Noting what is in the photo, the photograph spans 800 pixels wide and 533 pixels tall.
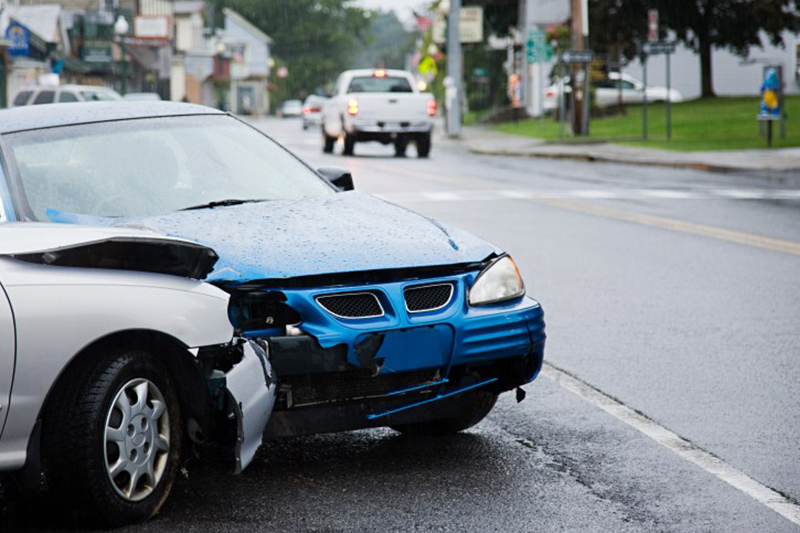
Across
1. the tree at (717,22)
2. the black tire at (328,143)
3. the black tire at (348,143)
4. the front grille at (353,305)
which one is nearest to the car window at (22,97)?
the black tire at (328,143)

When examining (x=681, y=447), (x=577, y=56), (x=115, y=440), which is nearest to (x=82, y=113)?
(x=115, y=440)

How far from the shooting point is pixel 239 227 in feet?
18.8

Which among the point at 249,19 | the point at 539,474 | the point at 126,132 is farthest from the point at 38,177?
the point at 249,19

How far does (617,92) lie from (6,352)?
50981 mm

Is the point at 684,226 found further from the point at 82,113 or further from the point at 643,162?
the point at 643,162

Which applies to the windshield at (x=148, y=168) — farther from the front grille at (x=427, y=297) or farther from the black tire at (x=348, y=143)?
the black tire at (x=348, y=143)

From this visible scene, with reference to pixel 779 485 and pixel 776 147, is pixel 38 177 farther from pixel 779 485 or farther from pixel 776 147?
pixel 776 147

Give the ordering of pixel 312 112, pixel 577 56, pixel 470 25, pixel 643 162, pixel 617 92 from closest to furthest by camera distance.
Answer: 1. pixel 643 162
2. pixel 577 56
3. pixel 470 25
4. pixel 617 92
5. pixel 312 112

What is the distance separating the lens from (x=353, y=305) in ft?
17.5

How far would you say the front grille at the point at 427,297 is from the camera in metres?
5.44

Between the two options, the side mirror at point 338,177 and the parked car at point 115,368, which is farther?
the side mirror at point 338,177

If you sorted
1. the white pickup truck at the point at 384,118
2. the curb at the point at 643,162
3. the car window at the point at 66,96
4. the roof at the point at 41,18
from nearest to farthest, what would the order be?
1. the curb at the point at 643,162
2. the white pickup truck at the point at 384,118
3. the car window at the point at 66,96
4. the roof at the point at 41,18

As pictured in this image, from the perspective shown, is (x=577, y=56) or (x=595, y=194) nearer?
(x=595, y=194)

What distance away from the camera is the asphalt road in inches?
196
